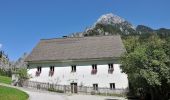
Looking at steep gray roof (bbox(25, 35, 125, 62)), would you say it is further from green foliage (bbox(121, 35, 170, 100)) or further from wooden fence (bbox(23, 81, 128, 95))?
green foliage (bbox(121, 35, 170, 100))

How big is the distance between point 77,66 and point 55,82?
457cm

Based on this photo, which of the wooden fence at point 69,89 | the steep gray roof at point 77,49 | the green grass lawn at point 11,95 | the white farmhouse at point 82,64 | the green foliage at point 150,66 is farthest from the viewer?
the steep gray roof at point 77,49

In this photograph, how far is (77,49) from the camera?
2340 inches

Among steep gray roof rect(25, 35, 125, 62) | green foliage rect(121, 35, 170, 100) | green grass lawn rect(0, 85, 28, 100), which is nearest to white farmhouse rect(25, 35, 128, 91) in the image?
steep gray roof rect(25, 35, 125, 62)

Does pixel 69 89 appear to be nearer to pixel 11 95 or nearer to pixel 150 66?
pixel 150 66

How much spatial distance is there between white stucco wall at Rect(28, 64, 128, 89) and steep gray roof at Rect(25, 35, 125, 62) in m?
1.89

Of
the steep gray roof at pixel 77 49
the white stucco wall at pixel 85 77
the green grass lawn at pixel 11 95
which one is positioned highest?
the steep gray roof at pixel 77 49

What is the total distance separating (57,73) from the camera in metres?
56.7

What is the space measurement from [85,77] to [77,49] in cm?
643

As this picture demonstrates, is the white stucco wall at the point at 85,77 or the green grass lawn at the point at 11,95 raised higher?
the white stucco wall at the point at 85,77

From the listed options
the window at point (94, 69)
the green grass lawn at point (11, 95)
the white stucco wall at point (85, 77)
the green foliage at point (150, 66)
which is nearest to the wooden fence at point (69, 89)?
the white stucco wall at point (85, 77)

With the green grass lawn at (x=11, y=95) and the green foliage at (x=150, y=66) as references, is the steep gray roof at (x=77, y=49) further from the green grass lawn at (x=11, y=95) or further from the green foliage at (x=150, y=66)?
the green grass lawn at (x=11, y=95)

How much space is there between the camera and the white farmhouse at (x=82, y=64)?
5406 centimetres

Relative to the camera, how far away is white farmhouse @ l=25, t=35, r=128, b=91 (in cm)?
5406
